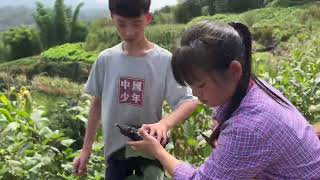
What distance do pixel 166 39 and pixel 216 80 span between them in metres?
21.5

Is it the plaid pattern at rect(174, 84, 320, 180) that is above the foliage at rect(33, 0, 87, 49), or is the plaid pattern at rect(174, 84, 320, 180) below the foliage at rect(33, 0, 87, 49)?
above

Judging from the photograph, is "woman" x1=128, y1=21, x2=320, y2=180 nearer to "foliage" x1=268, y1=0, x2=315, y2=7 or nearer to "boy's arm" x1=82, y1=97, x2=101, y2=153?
"boy's arm" x1=82, y1=97, x2=101, y2=153

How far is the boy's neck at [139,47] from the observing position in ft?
7.80

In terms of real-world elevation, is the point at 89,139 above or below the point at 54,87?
above

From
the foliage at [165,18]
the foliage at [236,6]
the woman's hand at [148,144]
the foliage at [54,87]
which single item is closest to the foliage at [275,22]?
the foliage at [236,6]

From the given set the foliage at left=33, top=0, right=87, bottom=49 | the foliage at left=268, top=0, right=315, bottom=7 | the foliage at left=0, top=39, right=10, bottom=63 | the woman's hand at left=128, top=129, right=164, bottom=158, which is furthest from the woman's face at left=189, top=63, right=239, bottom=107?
the foliage at left=33, top=0, right=87, bottom=49

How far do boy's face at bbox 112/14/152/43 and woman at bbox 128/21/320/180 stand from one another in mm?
618

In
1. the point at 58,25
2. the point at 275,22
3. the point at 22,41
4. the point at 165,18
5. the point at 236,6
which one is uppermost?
the point at 275,22

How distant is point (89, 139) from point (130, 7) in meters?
0.60

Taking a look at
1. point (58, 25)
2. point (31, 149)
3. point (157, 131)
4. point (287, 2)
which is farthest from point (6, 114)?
point (58, 25)

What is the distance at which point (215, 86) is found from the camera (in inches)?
66.6

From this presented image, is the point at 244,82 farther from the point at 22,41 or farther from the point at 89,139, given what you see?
the point at 22,41

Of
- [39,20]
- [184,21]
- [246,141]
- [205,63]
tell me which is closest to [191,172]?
[246,141]

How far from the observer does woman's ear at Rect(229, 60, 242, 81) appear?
168 cm
